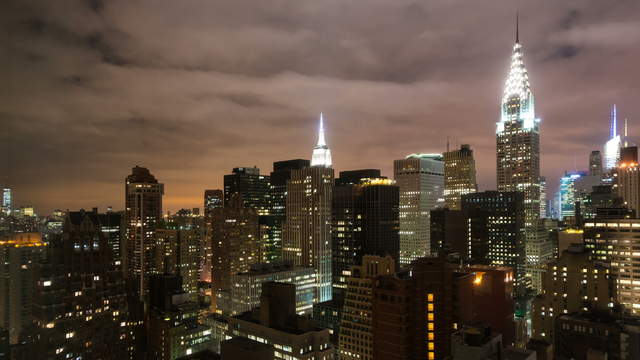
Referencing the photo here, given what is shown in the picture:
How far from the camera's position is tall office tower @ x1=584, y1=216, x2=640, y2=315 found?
42.7 metres

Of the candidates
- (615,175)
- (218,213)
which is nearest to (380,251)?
(218,213)

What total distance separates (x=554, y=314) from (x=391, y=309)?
2005 centimetres

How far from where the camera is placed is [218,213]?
2566 inches

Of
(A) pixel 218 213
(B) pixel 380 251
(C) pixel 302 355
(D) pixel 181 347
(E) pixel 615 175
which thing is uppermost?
(E) pixel 615 175

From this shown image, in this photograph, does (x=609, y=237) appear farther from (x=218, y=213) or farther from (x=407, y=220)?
(x=218, y=213)

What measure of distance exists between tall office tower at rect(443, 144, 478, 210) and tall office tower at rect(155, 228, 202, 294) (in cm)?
4953

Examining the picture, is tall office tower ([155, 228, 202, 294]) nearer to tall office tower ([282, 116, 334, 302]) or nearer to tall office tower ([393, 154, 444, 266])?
tall office tower ([282, 116, 334, 302])

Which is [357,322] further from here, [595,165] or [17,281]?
[595,165]

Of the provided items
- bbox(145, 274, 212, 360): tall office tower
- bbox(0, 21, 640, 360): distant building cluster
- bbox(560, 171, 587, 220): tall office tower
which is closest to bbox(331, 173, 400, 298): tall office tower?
bbox(0, 21, 640, 360): distant building cluster

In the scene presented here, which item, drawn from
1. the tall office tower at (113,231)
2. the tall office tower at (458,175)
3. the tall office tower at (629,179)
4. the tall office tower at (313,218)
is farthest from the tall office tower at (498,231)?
the tall office tower at (113,231)

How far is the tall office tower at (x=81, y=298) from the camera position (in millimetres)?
25969

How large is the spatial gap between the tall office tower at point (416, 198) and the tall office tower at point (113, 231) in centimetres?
4937

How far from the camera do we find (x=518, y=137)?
81688mm

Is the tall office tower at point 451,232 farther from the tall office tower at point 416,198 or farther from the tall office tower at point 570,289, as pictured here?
the tall office tower at point 570,289
